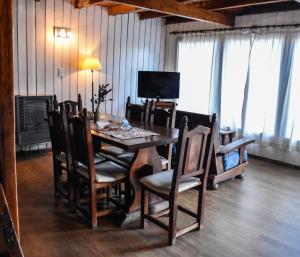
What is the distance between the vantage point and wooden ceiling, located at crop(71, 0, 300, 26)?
4.49 metres

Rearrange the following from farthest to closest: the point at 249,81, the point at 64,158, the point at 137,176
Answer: the point at 249,81 < the point at 64,158 < the point at 137,176

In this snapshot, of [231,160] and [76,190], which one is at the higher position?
[231,160]

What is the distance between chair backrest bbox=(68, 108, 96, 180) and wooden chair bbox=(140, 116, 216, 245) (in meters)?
0.49

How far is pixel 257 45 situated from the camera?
5.14m

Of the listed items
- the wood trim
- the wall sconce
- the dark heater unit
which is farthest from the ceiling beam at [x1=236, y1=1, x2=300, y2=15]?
the wood trim

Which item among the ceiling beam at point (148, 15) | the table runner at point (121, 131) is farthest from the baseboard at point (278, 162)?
the ceiling beam at point (148, 15)

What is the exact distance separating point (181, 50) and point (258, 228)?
4275mm

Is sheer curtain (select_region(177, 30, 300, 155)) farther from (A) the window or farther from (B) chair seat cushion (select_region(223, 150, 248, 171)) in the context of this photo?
(B) chair seat cushion (select_region(223, 150, 248, 171))

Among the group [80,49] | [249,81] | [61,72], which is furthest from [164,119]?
[80,49]

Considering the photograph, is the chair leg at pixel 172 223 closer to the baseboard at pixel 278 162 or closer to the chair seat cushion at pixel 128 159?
the chair seat cushion at pixel 128 159

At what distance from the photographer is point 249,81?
17.2 feet

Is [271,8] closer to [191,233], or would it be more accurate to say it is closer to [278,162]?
[278,162]

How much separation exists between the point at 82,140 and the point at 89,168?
25 centimetres


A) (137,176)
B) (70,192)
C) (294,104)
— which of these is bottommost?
(70,192)
